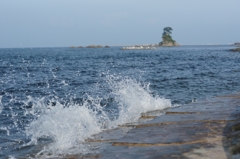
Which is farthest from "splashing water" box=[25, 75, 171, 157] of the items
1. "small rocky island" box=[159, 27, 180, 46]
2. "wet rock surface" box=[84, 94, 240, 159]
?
"small rocky island" box=[159, 27, 180, 46]

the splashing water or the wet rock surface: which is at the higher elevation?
the wet rock surface

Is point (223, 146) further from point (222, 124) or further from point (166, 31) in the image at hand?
point (166, 31)

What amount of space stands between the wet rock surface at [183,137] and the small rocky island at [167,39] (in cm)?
14835

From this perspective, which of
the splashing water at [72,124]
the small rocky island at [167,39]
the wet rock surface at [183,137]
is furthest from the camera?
the small rocky island at [167,39]

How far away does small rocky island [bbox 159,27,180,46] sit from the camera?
507 ft

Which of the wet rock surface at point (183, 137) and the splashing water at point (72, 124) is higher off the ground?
the wet rock surface at point (183, 137)

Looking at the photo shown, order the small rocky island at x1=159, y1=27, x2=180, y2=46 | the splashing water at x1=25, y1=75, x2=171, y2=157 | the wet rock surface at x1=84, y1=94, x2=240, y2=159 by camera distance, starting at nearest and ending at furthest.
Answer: the wet rock surface at x1=84, y1=94, x2=240, y2=159 → the splashing water at x1=25, y1=75, x2=171, y2=157 → the small rocky island at x1=159, y1=27, x2=180, y2=46

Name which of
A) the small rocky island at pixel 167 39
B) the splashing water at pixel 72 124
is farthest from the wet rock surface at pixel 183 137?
the small rocky island at pixel 167 39

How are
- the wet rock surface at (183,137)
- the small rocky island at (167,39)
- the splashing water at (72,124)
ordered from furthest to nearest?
the small rocky island at (167,39), the splashing water at (72,124), the wet rock surface at (183,137)

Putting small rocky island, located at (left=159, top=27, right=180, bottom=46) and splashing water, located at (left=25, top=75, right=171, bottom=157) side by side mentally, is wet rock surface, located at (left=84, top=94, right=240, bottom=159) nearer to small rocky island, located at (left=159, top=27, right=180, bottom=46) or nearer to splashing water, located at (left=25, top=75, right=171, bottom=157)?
splashing water, located at (left=25, top=75, right=171, bottom=157)

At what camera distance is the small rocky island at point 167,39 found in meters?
155

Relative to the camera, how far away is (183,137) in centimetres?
621

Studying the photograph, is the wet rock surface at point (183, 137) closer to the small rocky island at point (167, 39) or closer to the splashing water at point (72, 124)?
the splashing water at point (72, 124)

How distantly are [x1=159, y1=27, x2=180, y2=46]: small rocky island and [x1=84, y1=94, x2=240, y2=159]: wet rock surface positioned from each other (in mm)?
148353
